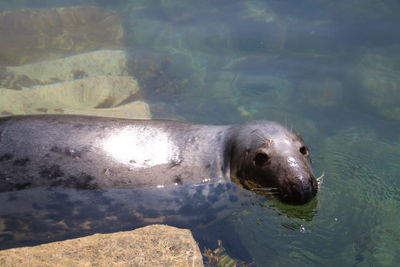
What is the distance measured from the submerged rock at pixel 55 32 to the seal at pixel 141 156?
552 centimetres

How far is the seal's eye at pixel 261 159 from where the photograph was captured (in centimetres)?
322

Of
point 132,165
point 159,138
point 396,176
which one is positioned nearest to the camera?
point 132,165

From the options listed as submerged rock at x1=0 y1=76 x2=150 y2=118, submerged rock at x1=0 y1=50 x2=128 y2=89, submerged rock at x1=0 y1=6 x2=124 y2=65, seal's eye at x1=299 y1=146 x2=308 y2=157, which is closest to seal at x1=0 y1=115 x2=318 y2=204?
seal's eye at x1=299 y1=146 x2=308 y2=157

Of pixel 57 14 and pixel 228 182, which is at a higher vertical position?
pixel 228 182

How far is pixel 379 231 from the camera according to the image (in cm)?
366

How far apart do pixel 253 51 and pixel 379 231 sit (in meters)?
5.08

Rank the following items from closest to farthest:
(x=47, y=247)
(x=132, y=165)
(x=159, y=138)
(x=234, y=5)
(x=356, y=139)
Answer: (x=47, y=247)
(x=132, y=165)
(x=159, y=138)
(x=356, y=139)
(x=234, y=5)

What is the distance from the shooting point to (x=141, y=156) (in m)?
3.32

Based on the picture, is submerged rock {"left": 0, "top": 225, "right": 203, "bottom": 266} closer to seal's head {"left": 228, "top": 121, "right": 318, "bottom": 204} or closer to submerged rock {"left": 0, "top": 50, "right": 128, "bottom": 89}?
seal's head {"left": 228, "top": 121, "right": 318, "bottom": 204}

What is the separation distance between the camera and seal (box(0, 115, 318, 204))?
3066 millimetres

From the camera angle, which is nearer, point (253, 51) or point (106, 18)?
point (253, 51)

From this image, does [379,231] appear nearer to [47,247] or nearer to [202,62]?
[47,247]

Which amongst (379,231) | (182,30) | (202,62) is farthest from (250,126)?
(182,30)

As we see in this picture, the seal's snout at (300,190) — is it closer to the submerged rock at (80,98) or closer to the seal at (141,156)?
the seal at (141,156)
